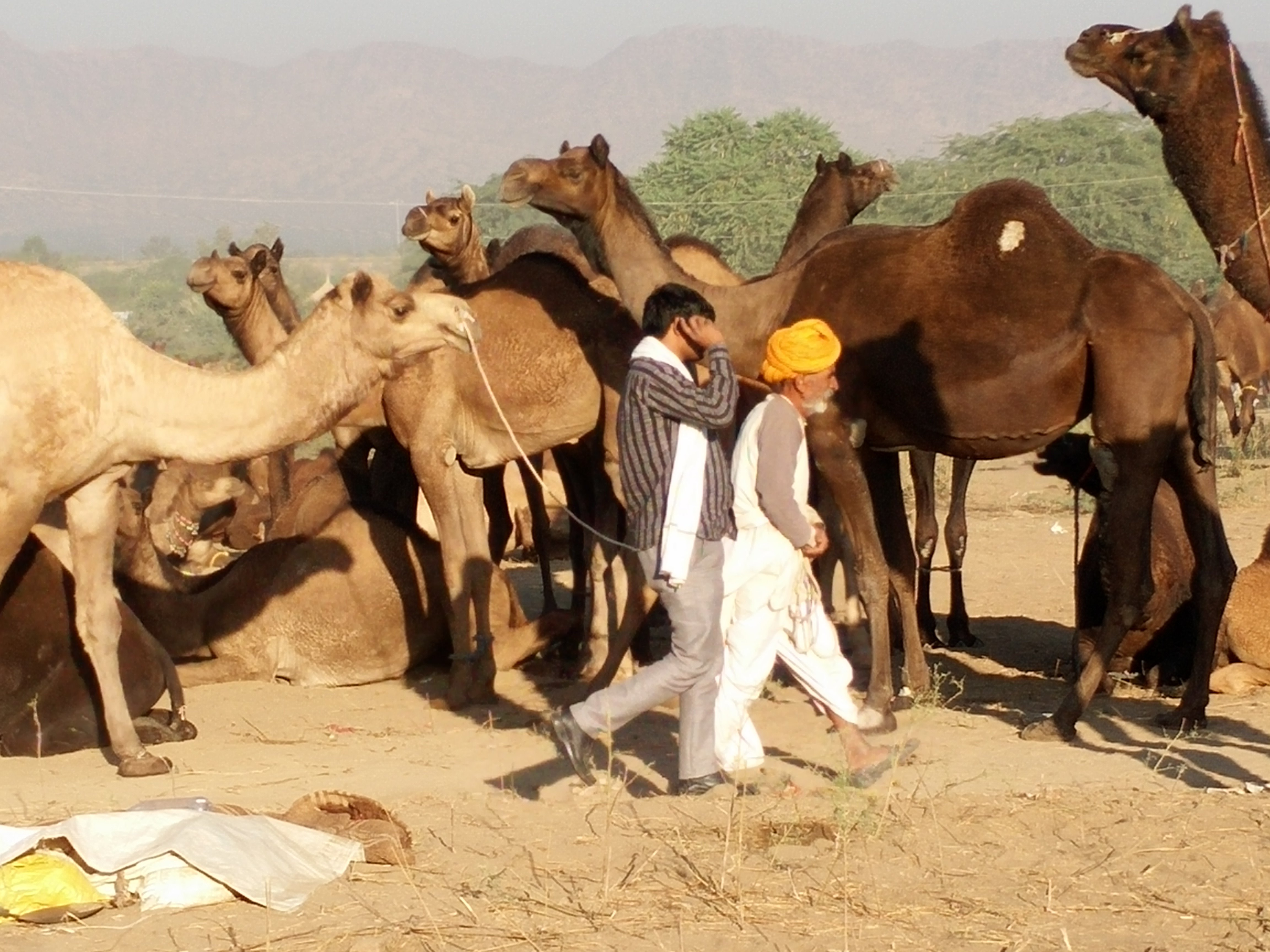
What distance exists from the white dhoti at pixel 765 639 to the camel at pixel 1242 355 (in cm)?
1550

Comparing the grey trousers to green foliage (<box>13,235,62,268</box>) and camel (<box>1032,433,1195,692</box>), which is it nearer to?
camel (<box>1032,433,1195,692</box>)

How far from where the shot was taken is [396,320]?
27.8 feet

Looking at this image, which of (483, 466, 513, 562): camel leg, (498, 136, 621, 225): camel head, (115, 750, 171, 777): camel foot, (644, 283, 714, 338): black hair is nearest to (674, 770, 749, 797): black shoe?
(644, 283, 714, 338): black hair

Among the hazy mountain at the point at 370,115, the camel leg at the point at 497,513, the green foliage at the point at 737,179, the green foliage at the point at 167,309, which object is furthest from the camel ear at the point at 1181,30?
the hazy mountain at the point at 370,115

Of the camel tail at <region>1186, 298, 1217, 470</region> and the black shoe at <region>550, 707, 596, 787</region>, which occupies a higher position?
the camel tail at <region>1186, 298, 1217, 470</region>

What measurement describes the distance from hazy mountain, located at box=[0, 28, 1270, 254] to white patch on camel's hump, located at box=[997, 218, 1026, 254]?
105004 mm

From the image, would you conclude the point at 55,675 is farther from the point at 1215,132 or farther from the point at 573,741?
the point at 1215,132

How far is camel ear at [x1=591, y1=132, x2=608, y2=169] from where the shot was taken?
10.5 m

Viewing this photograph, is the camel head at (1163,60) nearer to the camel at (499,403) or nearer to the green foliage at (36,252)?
the camel at (499,403)

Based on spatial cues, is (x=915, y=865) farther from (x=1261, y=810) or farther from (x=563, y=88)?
(x=563, y=88)

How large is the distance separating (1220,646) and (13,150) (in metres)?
152

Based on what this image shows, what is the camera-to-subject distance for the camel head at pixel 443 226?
12.1 meters

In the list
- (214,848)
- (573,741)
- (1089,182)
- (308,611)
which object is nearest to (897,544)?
(308,611)

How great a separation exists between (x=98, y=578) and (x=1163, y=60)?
506cm
